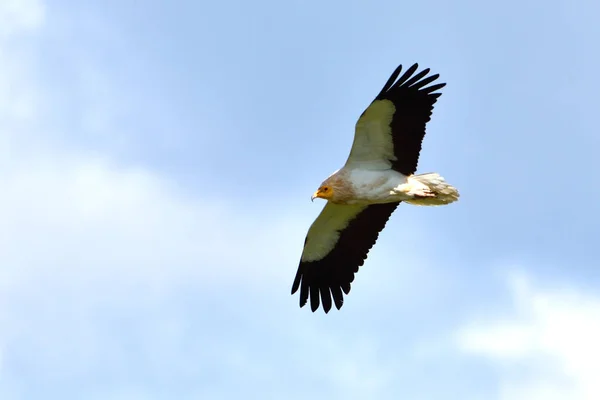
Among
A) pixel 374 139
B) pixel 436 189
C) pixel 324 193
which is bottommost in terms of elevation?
pixel 436 189

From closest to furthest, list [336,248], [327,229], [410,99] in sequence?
1. [410,99]
2. [327,229]
3. [336,248]

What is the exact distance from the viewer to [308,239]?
17969mm

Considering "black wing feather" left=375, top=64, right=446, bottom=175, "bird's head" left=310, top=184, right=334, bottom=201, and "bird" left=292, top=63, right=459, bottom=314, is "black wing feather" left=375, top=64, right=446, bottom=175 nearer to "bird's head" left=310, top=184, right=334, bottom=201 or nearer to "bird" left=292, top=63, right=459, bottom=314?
"bird" left=292, top=63, right=459, bottom=314

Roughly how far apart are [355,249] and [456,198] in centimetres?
209

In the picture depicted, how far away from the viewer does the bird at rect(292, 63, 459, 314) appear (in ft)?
53.7

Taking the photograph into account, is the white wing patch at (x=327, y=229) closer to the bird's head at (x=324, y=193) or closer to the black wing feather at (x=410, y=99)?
the bird's head at (x=324, y=193)

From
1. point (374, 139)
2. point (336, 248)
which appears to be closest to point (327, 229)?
point (336, 248)

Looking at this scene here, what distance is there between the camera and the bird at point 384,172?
16.4 metres

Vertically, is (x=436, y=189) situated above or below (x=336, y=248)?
below

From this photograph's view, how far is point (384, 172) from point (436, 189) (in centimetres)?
84

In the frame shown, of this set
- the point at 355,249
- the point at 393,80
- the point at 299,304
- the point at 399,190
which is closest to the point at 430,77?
the point at 393,80

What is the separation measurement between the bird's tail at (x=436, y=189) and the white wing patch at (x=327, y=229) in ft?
4.32

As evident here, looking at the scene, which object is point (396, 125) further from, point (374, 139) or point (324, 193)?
point (324, 193)

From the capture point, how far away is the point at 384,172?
16734 millimetres
